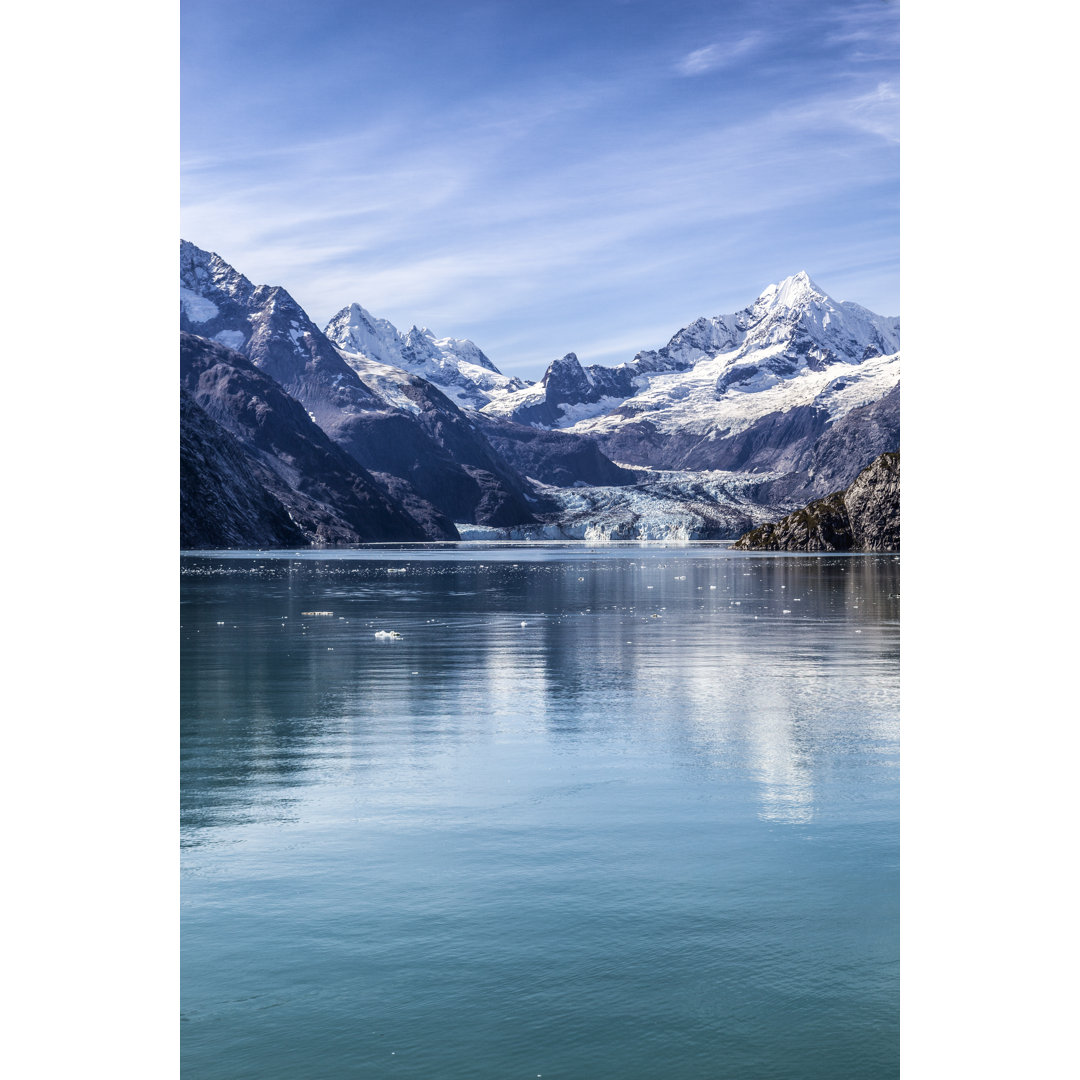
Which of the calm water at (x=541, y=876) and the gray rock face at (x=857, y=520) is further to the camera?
the gray rock face at (x=857, y=520)

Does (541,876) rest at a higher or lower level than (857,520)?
lower

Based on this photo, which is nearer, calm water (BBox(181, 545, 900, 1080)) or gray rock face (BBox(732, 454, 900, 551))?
calm water (BBox(181, 545, 900, 1080))

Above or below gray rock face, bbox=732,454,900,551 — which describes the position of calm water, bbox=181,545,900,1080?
below

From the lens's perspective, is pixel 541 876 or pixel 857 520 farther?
pixel 857 520

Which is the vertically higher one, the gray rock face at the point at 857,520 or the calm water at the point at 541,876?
the gray rock face at the point at 857,520
